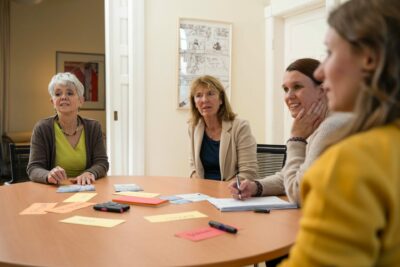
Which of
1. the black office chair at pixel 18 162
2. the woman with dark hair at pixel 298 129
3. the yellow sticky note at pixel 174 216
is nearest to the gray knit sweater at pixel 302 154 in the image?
the woman with dark hair at pixel 298 129

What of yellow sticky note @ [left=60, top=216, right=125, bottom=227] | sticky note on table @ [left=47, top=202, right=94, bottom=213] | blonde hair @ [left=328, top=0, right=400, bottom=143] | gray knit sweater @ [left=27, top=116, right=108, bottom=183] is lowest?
sticky note on table @ [left=47, top=202, right=94, bottom=213]

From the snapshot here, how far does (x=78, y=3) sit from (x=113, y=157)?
14.3ft

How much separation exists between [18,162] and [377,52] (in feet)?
7.84

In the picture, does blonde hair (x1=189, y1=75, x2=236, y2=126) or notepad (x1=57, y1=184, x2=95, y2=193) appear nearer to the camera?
notepad (x1=57, y1=184, x2=95, y2=193)

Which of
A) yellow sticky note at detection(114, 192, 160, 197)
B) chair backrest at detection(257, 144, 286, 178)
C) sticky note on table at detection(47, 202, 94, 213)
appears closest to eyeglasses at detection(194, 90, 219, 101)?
chair backrest at detection(257, 144, 286, 178)

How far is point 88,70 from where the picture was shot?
7184mm

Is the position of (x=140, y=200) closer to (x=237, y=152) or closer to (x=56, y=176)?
(x=56, y=176)

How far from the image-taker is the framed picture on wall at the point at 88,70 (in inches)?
280

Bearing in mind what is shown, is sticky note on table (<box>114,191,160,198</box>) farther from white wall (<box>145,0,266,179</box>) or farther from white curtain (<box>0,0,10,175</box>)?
white curtain (<box>0,0,10,175</box>)

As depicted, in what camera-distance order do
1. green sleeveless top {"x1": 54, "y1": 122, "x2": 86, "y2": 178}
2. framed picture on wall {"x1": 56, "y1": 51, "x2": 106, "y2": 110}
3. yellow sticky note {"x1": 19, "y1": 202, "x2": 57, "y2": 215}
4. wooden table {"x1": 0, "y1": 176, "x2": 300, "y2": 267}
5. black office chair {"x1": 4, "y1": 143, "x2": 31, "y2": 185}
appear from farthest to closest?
framed picture on wall {"x1": 56, "y1": 51, "x2": 106, "y2": 110}, black office chair {"x1": 4, "y1": 143, "x2": 31, "y2": 185}, green sleeveless top {"x1": 54, "y1": 122, "x2": 86, "y2": 178}, yellow sticky note {"x1": 19, "y1": 202, "x2": 57, "y2": 215}, wooden table {"x1": 0, "y1": 176, "x2": 300, "y2": 267}

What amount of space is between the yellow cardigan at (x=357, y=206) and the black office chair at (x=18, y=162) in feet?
7.58

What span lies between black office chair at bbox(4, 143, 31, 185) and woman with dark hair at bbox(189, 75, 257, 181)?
1027mm

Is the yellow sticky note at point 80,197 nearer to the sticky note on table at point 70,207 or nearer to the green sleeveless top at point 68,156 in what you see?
the sticky note on table at point 70,207

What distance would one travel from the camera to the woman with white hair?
237cm
